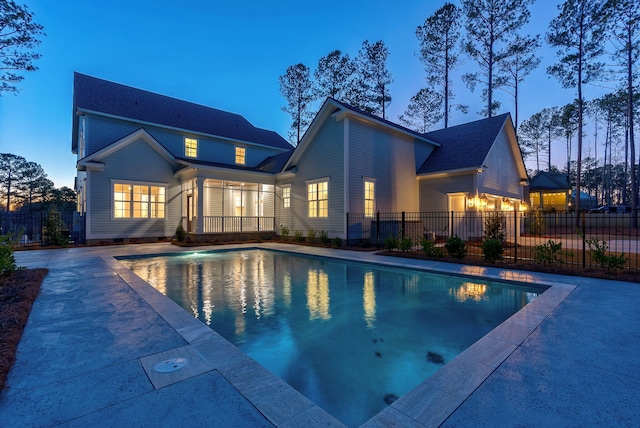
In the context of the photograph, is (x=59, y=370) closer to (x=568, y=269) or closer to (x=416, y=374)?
(x=416, y=374)

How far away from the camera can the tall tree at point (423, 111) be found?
2626cm

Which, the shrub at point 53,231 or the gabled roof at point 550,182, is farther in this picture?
the gabled roof at point 550,182

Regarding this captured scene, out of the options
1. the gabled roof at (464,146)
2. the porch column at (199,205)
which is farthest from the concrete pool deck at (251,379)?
the gabled roof at (464,146)

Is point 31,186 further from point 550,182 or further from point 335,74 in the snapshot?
point 550,182

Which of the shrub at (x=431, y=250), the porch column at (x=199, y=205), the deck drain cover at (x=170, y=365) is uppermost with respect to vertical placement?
the porch column at (x=199, y=205)

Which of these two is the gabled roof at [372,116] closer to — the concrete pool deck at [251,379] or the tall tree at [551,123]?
the concrete pool deck at [251,379]

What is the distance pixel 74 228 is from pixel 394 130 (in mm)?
17210

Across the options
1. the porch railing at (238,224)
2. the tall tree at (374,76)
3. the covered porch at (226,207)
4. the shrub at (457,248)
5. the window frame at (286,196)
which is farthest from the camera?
the tall tree at (374,76)

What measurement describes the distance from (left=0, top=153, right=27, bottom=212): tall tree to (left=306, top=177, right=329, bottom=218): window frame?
47.5 m

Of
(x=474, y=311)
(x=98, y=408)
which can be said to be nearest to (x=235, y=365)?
(x=98, y=408)

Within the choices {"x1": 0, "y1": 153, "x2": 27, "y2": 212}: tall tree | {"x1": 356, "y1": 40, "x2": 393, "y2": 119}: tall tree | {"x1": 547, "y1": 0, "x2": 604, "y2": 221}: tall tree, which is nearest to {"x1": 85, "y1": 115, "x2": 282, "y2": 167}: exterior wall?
{"x1": 356, "y1": 40, "x2": 393, "y2": 119}: tall tree

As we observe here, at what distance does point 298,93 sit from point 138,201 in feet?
57.4

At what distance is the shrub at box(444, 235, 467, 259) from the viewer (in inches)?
364

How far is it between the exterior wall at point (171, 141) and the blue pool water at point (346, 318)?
10805 mm
